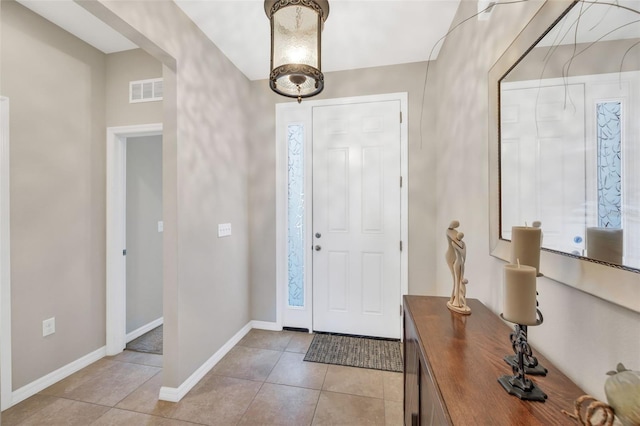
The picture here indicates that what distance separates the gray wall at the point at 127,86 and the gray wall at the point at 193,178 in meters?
0.63

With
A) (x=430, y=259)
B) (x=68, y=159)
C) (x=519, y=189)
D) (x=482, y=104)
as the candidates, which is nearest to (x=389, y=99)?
(x=482, y=104)

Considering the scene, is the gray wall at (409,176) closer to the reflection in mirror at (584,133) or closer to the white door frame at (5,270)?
the reflection in mirror at (584,133)

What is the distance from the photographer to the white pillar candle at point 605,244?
648 millimetres

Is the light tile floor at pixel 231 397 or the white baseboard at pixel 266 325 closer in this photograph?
the light tile floor at pixel 231 397

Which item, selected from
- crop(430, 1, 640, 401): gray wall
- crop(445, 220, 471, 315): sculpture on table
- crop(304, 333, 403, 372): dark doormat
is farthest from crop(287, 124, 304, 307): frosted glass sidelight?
crop(445, 220, 471, 315): sculpture on table

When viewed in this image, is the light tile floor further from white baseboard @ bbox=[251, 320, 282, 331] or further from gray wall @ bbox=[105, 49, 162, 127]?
gray wall @ bbox=[105, 49, 162, 127]

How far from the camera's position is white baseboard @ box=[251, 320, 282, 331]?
9.84 ft

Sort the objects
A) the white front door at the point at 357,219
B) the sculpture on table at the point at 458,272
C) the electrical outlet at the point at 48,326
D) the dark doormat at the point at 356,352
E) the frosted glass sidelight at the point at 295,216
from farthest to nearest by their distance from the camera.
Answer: the frosted glass sidelight at the point at 295,216 < the white front door at the point at 357,219 < the dark doormat at the point at 356,352 < the electrical outlet at the point at 48,326 < the sculpture on table at the point at 458,272

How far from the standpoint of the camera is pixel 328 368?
7.56 ft

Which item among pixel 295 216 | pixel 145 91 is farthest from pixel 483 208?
pixel 145 91

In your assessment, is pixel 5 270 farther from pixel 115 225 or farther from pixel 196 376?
pixel 196 376

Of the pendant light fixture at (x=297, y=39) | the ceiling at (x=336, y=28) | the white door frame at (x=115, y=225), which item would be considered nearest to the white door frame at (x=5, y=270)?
the white door frame at (x=115, y=225)

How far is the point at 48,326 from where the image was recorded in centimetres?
209

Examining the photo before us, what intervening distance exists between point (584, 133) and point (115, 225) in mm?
3215
